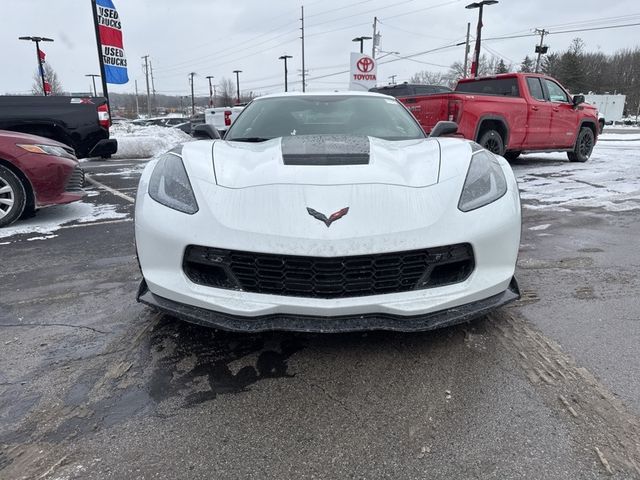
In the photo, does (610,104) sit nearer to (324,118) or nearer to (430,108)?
(430,108)

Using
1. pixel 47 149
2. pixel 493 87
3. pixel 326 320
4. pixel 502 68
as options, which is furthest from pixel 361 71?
pixel 502 68

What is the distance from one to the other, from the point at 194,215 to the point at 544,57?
7768 centimetres

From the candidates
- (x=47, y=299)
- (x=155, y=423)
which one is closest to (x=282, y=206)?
(x=155, y=423)

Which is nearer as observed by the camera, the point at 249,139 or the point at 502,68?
the point at 249,139

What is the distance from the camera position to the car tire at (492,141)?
8.16 metres

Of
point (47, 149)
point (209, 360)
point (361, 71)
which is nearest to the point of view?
point (209, 360)

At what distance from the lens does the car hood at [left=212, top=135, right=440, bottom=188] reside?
7.60ft

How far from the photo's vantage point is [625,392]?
2002 mm

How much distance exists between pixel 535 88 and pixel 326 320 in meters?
9.12

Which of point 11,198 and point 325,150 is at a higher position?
point 325,150

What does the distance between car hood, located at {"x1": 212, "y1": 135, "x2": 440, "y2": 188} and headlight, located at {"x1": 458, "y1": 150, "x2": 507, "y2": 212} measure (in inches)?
7.2

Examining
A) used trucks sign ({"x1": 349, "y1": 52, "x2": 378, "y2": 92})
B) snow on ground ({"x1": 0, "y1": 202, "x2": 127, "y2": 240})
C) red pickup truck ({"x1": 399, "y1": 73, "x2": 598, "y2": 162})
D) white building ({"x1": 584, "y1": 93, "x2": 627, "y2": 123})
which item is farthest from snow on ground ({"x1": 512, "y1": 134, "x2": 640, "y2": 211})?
white building ({"x1": 584, "y1": 93, "x2": 627, "y2": 123})

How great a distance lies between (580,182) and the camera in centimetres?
792

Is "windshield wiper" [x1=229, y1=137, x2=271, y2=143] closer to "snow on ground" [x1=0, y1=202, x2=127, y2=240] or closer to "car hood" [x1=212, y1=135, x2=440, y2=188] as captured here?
"car hood" [x1=212, y1=135, x2=440, y2=188]
